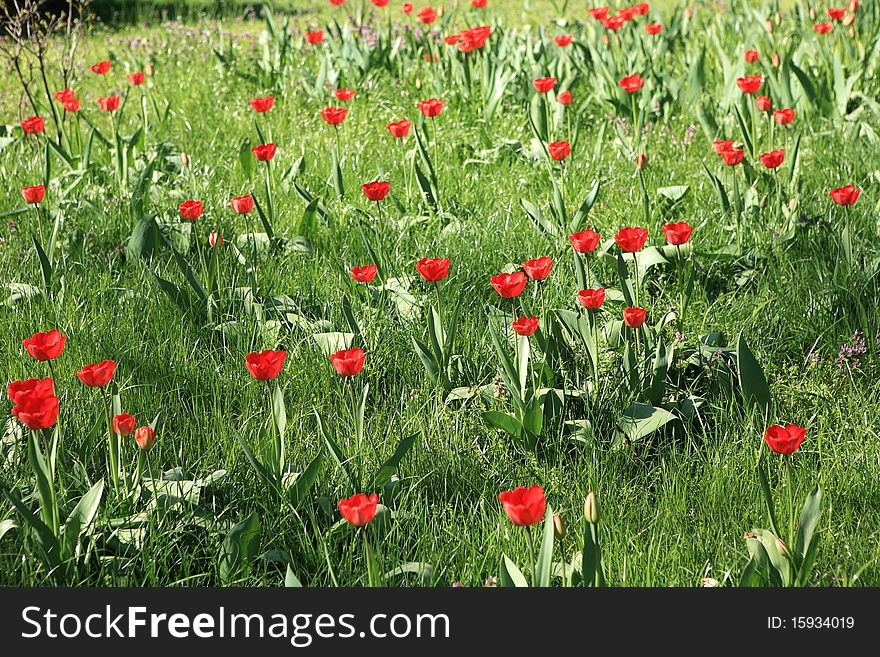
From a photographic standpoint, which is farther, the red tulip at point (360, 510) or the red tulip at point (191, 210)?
the red tulip at point (191, 210)

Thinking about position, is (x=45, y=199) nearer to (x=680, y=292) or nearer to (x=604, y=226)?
(x=604, y=226)

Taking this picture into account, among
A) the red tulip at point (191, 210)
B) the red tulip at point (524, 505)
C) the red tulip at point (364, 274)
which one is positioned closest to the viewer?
the red tulip at point (524, 505)

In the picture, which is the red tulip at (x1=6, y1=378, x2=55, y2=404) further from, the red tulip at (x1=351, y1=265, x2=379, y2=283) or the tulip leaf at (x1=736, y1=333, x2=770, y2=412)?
the tulip leaf at (x1=736, y1=333, x2=770, y2=412)

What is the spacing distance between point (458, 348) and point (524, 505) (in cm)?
112

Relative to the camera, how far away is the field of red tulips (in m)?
1.86

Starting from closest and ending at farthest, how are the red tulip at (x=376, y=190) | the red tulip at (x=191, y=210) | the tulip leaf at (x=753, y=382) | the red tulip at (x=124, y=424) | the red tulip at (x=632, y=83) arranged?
1. the red tulip at (x=124, y=424)
2. the tulip leaf at (x=753, y=382)
3. the red tulip at (x=191, y=210)
4. the red tulip at (x=376, y=190)
5. the red tulip at (x=632, y=83)

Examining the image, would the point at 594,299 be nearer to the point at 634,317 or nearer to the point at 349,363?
the point at 634,317

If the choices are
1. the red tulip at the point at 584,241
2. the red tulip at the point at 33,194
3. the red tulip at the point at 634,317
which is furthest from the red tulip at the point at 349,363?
the red tulip at the point at 33,194

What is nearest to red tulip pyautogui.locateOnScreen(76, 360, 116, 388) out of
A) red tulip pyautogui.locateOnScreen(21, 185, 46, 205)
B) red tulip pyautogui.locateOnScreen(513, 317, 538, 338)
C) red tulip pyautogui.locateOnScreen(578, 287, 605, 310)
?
red tulip pyautogui.locateOnScreen(513, 317, 538, 338)

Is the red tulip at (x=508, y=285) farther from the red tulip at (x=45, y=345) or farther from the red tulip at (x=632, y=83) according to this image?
the red tulip at (x=632, y=83)

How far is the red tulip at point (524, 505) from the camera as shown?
1463 mm

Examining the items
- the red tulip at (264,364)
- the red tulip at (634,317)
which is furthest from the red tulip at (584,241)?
the red tulip at (264,364)

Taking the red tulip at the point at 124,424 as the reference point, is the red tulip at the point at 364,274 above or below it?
above

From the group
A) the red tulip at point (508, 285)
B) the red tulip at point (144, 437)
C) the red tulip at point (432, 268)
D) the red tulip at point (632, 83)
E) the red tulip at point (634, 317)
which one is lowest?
the red tulip at point (144, 437)
